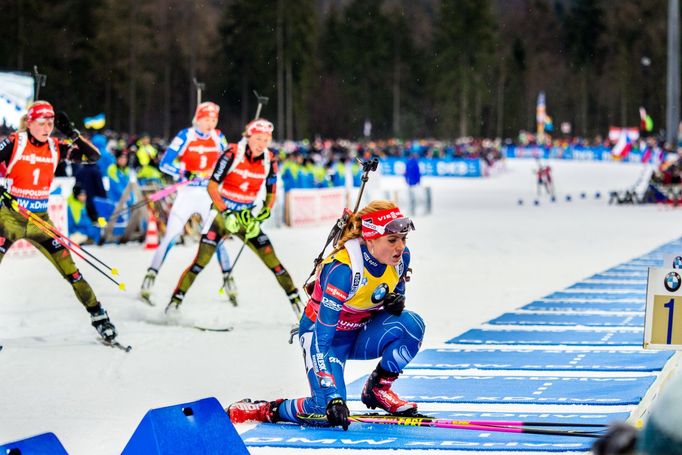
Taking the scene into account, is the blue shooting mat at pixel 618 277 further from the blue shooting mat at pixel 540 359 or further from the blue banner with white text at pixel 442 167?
the blue banner with white text at pixel 442 167

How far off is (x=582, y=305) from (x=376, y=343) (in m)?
5.86

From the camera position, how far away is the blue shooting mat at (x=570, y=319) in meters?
10.6

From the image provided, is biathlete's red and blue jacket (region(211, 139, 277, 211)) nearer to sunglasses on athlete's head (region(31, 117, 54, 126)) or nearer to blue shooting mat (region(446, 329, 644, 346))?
sunglasses on athlete's head (region(31, 117, 54, 126))

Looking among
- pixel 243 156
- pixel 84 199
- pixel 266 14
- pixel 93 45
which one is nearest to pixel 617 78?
pixel 266 14

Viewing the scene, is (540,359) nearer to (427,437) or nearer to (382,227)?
(427,437)

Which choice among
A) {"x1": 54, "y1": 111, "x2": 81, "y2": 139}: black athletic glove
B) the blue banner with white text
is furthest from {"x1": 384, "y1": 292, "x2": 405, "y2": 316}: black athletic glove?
the blue banner with white text

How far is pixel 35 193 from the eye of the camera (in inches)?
370

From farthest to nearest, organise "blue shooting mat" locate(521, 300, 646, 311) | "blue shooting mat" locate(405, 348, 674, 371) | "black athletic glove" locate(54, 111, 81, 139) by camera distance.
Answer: "blue shooting mat" locate(521, 300, 646, 311)
"black athletic glove" locate(54, 111, 81, 139)
"blue shooting mat" locate(405, 348, 674, 371)

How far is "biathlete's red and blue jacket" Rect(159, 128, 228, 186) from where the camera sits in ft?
41.9

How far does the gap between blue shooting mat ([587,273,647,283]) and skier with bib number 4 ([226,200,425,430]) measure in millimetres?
7964

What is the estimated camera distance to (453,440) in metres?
6.09

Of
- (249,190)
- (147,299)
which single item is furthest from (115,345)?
(147,299)

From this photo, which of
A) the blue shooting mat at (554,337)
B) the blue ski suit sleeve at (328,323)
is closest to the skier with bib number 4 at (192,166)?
the blue shooting mat at (554,337)

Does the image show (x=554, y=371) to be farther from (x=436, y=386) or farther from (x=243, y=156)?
(x=243, y=156)
